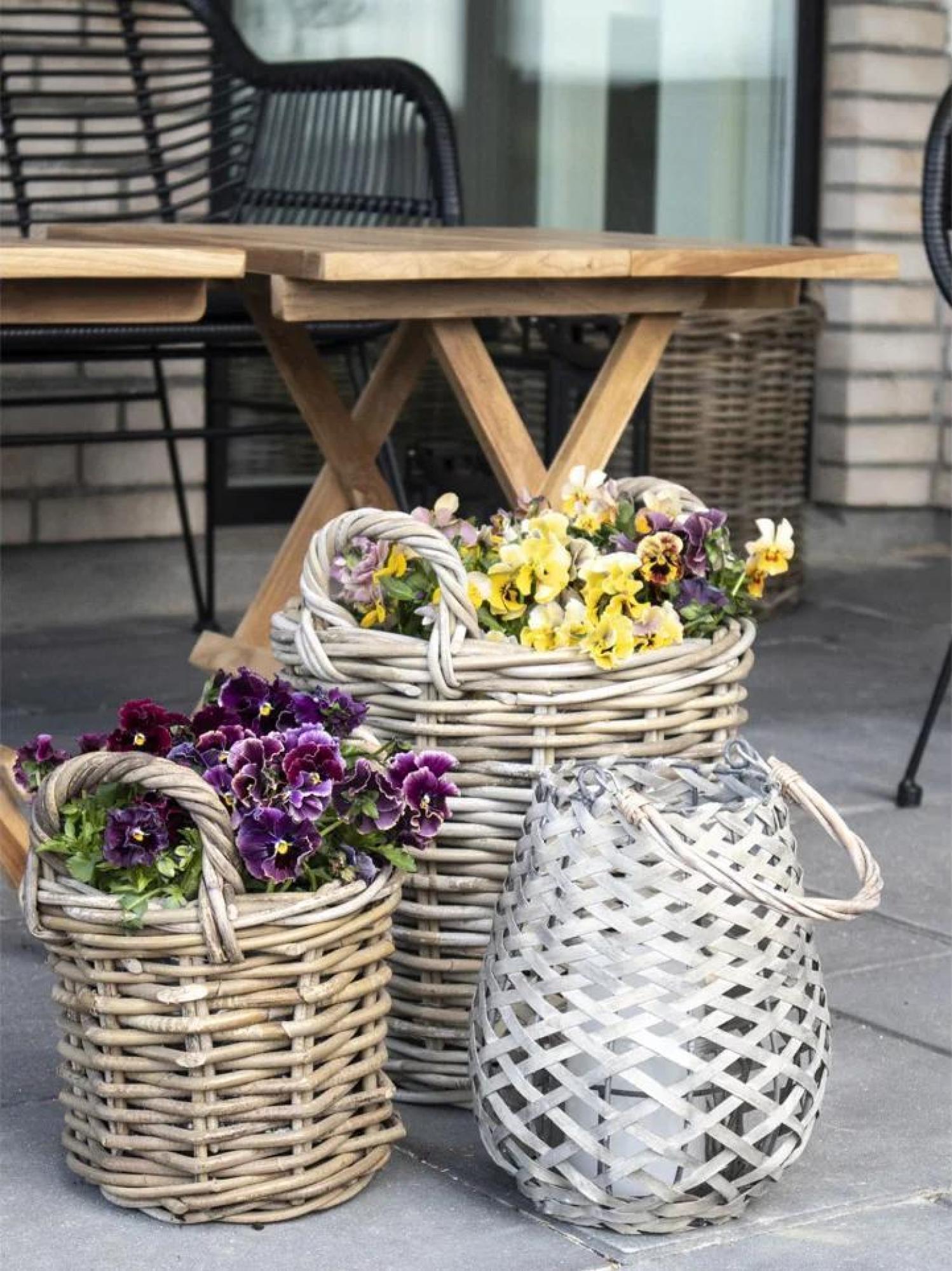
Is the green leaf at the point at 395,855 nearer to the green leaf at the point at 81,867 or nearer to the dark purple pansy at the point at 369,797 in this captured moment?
the dark purple pansy at the point at 369,797

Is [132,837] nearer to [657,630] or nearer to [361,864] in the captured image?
[361,864]

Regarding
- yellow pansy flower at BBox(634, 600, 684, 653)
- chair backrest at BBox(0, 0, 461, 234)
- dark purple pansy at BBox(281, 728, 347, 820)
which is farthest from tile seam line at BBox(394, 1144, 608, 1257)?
chair backrest at BBox(0, 0, 461, 234)

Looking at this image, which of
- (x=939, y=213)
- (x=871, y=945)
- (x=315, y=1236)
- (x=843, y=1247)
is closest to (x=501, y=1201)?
(x=315, y=1236)

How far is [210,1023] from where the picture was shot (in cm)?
173

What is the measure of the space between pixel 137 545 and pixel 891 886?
2367 millimetres

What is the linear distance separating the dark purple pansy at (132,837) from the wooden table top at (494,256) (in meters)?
0.82

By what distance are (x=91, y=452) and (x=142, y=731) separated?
2.83 m

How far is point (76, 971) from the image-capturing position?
70.1 inches

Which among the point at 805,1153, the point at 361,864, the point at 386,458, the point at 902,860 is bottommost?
the point at 902,860

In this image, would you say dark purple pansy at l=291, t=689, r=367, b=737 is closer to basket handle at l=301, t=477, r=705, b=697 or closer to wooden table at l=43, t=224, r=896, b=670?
basket handle at l=301, t=477, r=705, b=697

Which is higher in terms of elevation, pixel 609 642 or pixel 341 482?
pixel 609 642

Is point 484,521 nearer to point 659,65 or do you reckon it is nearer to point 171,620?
point 171,620

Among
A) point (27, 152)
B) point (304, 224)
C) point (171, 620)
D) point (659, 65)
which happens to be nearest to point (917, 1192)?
point (304, 224)

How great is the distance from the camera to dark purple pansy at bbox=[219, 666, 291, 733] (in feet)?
6.25
